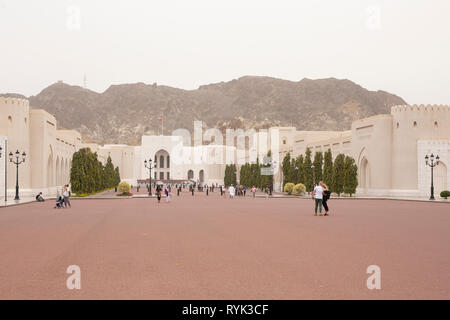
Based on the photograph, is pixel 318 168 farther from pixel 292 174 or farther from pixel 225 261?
pixel 225 261

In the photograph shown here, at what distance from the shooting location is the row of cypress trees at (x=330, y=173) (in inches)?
1494

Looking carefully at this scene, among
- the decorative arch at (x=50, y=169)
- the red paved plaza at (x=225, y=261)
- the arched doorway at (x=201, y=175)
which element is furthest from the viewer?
the arched doorway at (x=201, y=175)

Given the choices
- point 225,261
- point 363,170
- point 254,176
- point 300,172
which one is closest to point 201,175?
point 254,176

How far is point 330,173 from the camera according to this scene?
40344 millimetres

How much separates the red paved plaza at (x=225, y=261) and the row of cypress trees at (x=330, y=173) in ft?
78.8

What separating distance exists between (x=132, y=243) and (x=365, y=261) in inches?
213

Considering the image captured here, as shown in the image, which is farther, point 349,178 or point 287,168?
point 287,168

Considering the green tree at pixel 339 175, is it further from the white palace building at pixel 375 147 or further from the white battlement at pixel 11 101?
the white battlement at pixel 11 101

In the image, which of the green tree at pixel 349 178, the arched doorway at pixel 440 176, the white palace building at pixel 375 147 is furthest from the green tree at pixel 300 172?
the arched doorway at pixel 440 176

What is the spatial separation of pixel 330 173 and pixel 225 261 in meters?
33.5

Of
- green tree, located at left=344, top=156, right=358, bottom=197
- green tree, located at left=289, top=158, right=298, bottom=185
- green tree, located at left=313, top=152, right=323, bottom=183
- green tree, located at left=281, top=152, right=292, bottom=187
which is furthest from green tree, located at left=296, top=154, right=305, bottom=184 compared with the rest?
green tree, located at left=344, top=156, right=358, bottom=197

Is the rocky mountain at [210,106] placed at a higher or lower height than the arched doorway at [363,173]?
higher

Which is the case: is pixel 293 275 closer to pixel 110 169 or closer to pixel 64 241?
pixel 64 241

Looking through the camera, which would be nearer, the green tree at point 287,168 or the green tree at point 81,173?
the green tree at point 81,173
